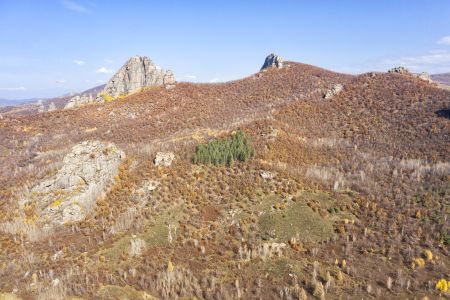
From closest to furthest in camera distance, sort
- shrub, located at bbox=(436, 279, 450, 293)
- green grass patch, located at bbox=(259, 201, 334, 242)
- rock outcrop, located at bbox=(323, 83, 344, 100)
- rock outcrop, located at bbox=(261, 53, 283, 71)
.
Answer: shrub, located at bbox=(436, 279, 450, 293)
green grass patch, located at bbox=(259, 201, 334, 242)
rock outcrop, located at bbox=(323, 83, 344, 100)
rock outcrop, located at bbox=(261, 53, 283, 71)

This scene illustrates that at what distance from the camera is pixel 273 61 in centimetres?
9119

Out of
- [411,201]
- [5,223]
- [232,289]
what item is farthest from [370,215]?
[5,223]

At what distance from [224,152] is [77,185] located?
16.8 metres

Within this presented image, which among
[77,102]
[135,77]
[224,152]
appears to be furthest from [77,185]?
[135,77]

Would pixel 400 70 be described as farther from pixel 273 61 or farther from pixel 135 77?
pixel 135 77

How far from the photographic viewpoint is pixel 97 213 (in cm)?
2867

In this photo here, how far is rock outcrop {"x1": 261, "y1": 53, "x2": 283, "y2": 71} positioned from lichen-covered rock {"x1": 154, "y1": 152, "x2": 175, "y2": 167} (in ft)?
205

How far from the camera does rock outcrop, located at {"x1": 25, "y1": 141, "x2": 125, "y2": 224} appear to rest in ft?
92.2

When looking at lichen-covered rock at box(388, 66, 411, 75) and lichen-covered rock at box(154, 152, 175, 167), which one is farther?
lichen-covered rock at box(388, 66, 411, 75)

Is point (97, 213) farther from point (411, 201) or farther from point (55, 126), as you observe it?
point (55, 126)

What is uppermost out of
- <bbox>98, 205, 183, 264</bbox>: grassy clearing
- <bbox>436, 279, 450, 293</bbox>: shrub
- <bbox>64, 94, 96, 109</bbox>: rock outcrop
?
<bbox>64, 94, 96, 109</bbox>: rock outcrop

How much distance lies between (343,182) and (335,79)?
169ft

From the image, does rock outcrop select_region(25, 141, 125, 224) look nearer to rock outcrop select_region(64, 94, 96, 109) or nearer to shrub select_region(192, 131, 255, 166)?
shrub select_region(192, 131, 255, 166)

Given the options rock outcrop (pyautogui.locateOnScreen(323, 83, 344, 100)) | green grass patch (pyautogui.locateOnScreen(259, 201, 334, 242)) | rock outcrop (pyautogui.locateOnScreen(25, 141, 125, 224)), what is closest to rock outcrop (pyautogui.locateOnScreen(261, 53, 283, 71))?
rock outcrop (pyautogui.locateOnScreen(323, 83, 344, 100))
